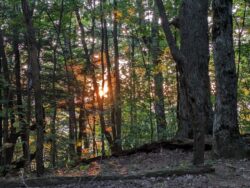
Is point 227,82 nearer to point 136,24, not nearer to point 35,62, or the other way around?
point 35,62

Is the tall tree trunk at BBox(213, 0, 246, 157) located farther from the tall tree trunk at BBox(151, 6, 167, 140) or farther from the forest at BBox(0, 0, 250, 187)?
the tall tree trunk at BBox(151, 6, 167, 140)

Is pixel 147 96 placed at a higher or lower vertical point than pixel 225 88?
higher

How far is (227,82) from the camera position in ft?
27.8

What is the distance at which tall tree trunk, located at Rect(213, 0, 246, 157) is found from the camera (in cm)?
847

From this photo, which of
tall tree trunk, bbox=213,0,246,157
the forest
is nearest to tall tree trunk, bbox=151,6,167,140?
the forest

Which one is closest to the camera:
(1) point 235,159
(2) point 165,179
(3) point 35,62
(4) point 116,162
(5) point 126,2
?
→ (2) point 165,179

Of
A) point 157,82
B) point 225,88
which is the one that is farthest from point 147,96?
point 225,88

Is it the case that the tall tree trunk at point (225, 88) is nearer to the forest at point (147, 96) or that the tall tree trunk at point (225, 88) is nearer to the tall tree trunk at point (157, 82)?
the forest at point (147, 96)

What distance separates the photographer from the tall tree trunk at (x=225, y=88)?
847cm

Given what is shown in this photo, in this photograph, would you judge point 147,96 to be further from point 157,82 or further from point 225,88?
point 225,88

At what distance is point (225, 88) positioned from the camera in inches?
334

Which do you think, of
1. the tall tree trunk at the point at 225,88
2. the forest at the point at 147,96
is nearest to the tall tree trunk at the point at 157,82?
the forest at the point at 147,96

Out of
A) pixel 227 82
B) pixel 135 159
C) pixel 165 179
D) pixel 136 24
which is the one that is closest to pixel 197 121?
pixel 165 179

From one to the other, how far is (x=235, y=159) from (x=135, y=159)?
2977 millimetres
